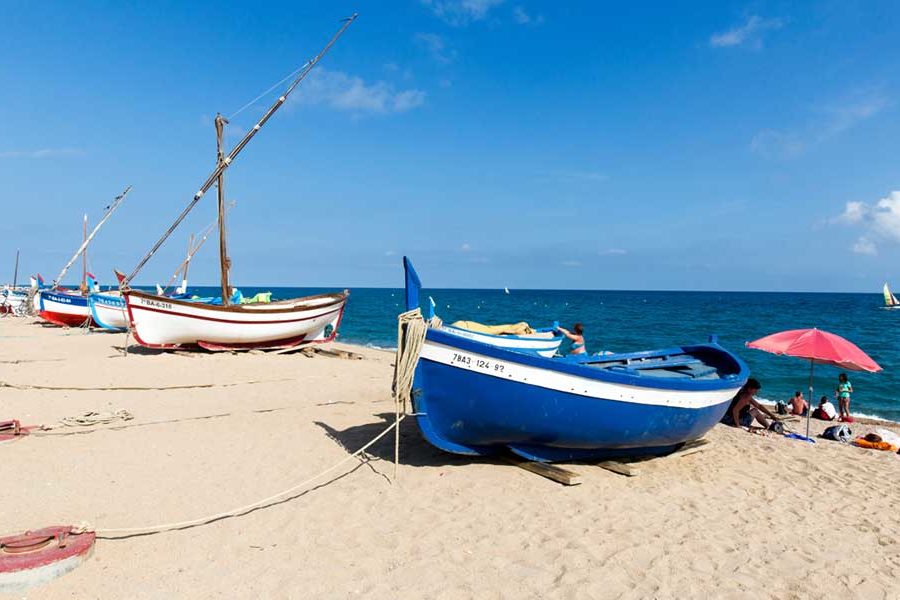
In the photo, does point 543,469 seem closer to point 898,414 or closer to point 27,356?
point 898,414

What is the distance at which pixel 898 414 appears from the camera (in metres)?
15.6

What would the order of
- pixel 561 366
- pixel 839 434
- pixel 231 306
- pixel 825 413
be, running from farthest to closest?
pixel 231 306 < pixel 825 413 < pixel 839 434 < pixel 561 366

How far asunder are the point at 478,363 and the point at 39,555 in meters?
4.29

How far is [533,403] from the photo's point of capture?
636 cm

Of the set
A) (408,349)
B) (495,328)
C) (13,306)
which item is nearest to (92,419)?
(408,349)

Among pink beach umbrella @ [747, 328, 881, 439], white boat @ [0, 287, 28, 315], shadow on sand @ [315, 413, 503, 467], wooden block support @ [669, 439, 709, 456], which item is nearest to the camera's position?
shadow on sand @ [315, 413, 503, 467]

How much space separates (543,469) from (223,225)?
15659 mm

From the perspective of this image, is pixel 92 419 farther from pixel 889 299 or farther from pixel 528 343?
pixel 889 299

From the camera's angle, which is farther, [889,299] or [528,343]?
[889,299]

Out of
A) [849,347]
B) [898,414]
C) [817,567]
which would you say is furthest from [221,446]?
[898,414]

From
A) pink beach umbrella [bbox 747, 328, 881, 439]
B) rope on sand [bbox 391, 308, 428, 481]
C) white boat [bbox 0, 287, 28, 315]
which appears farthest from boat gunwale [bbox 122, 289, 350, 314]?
white boat [bbox 0, 287, 28, 315]

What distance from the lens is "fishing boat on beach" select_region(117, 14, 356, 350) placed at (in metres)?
16.9

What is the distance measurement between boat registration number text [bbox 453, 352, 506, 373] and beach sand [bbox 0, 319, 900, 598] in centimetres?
146

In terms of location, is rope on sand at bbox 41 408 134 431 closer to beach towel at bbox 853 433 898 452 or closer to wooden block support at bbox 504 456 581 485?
wooden block support at bbox 504 456 581 485
